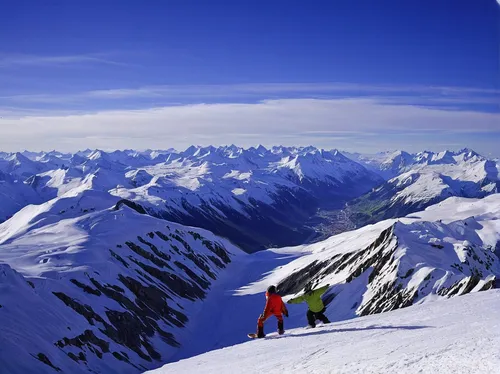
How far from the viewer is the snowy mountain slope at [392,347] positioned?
13.4m

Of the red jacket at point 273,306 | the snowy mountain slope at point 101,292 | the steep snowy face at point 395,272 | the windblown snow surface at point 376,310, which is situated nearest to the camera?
the windblown snow surface at point 376,310

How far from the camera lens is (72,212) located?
168125mm

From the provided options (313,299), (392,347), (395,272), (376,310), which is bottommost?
(376,310)

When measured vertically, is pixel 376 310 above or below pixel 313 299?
below

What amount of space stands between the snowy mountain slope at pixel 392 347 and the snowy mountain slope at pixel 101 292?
113ft

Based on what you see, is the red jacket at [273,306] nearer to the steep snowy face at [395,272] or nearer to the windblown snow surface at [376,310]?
the windblown snow surface at [376,310]

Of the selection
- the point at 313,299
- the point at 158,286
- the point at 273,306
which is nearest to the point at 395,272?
the point at 158,286

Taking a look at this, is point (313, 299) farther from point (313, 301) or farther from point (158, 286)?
point (158, 286)

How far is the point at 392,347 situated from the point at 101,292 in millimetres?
70687

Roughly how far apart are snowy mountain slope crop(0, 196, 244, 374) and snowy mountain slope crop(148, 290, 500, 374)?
34.4 meters

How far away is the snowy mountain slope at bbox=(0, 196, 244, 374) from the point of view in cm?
5400

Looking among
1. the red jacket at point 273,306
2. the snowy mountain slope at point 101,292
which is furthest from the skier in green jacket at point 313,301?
the snowy mountain slope at point 101,292

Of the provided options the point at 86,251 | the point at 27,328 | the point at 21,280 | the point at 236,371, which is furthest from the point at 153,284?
the point at 236,371

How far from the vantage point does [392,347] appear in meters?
16.1
